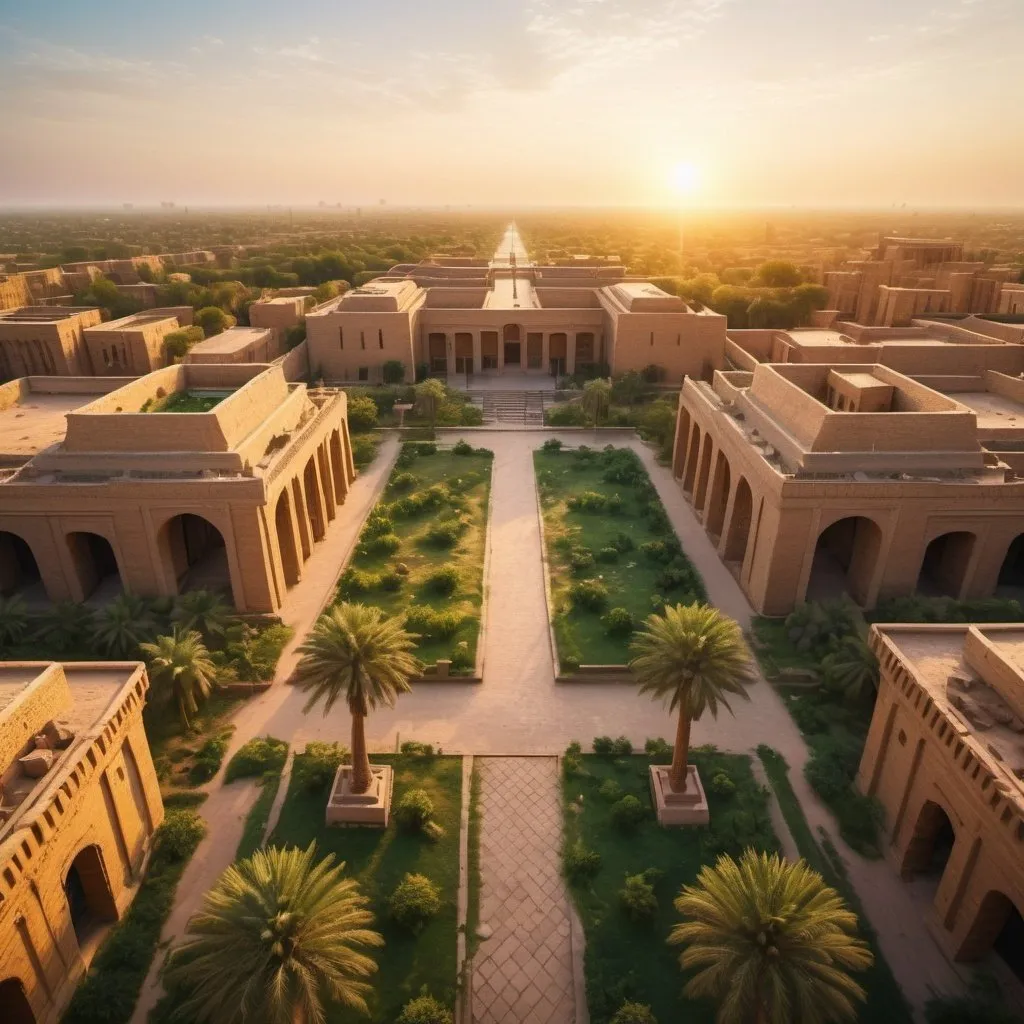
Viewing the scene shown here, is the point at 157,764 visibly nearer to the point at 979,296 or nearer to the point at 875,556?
the point at 875,556

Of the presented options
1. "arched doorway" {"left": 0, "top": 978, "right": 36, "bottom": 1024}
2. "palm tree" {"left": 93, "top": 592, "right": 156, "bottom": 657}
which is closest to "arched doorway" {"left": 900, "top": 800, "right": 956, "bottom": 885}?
"arched doorway" {"left": 0, "top": 978, "right": 36, "bottom": 1024}

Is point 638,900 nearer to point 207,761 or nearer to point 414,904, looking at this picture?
point 414,904

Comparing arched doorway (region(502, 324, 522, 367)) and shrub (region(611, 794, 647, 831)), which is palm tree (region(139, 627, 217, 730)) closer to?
shrub (region(611, 794, 647, 831))

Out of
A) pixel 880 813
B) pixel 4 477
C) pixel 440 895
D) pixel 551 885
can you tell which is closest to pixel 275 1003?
pixel 440 895

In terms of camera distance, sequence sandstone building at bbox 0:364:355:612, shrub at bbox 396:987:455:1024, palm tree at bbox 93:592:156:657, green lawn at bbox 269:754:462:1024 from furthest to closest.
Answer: sandstone building at bbox 0:364:355:612
palm tree at bbox 93:592:156:657
green lawn at bbox 269:754:462:1024
shrub at bbox 396:987:455:1024

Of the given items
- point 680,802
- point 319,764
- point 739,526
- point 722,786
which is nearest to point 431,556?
point 319,764

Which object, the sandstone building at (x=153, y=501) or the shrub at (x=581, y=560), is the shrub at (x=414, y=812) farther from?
the shrub at (x=581, y=560)
